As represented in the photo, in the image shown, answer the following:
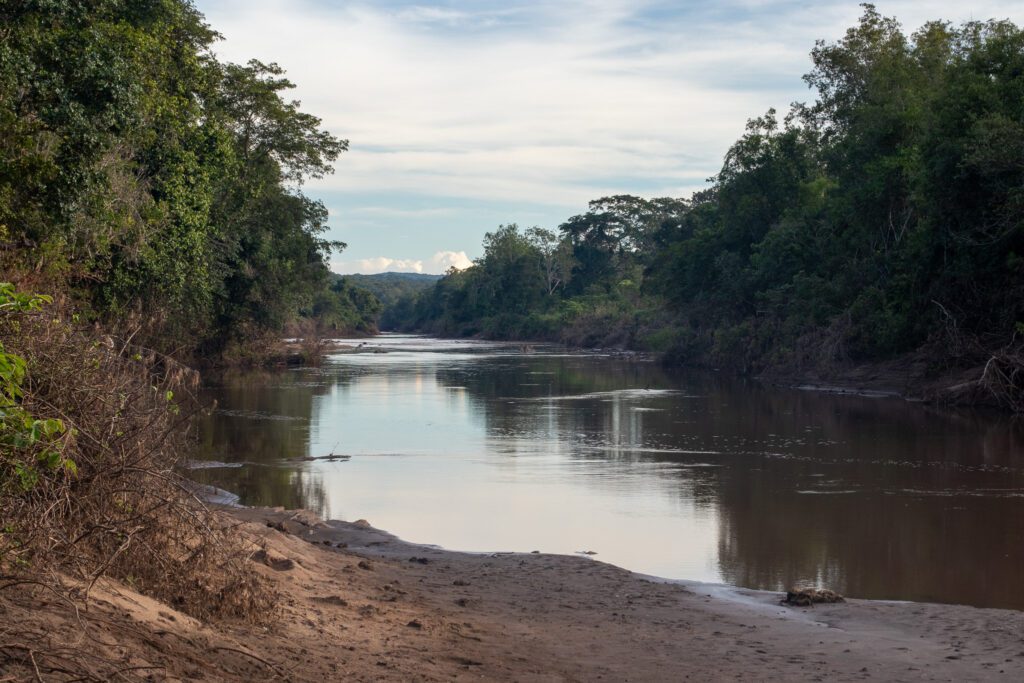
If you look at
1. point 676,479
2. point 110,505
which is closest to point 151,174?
point 676,479

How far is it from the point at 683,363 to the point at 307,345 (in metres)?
18.8

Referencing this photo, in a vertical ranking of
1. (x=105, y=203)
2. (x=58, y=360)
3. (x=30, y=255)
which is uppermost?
(x=105, y=203)

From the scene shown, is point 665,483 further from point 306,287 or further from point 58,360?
point 306,287

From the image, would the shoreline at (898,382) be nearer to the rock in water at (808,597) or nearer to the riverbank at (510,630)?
the rock in water at (808,597)

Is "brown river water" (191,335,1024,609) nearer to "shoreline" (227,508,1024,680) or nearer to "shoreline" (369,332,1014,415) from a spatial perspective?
"shoreline" (369,332,1014,415)

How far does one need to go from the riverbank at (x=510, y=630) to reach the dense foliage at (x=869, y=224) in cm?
1778

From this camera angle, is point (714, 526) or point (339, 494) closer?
point (714, 526)

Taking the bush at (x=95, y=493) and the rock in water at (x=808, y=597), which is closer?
the bush at (x=95, y=493)

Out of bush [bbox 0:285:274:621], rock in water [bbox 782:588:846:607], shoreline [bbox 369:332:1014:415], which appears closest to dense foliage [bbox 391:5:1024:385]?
shoreline [bbox 369:332:1014:415]

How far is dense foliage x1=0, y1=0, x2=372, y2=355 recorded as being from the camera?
1578 centimetres

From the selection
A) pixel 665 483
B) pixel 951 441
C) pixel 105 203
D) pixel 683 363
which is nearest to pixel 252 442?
pixel 105 203

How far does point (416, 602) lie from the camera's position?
A: 25.5 feet

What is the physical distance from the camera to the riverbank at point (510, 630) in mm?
5355

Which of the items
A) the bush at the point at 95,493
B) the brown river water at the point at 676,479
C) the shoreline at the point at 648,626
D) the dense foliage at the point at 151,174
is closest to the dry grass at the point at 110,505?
the bush at the point at 95,493
